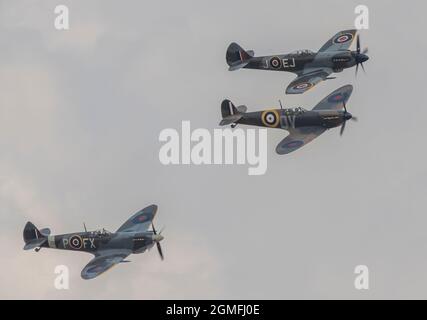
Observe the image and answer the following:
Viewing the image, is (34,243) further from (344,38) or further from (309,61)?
(344,38)

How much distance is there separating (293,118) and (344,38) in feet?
29.8

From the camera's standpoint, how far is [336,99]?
76.9m

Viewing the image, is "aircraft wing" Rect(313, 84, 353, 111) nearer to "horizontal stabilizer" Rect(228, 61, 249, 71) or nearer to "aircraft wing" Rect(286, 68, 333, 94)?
"aircraft wing" Rect(286, 68, 333, 94)

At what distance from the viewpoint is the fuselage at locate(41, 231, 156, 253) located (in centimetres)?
7088

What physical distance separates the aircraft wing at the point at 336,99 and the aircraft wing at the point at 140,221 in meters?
11.9

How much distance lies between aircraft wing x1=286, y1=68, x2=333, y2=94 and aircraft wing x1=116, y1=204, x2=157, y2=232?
1065cm

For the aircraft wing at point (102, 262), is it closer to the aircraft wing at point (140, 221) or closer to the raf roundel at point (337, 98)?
the aircraft wing at point (140, 221)

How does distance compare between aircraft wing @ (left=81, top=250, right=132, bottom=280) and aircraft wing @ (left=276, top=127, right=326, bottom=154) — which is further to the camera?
aircraft wing @ (left=276, top=127, right=326, bottom=154)

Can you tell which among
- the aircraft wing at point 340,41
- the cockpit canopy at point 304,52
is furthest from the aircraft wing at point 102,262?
the aircraft wing at point 340,41

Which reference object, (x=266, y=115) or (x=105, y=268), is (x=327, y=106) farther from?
(x=105, y=268)

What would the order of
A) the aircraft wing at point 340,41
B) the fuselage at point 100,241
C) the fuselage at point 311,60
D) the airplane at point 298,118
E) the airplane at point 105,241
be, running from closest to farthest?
the airplane at point 105,241 → the fuselage at point 100,241 → the airplane at point 298,118 → the fuselage at point 311,60 → the aircraft wing at point 340,41

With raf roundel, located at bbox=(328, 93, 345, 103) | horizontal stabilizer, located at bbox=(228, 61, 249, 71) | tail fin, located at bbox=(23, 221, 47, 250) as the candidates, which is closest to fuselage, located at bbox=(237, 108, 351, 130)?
raf roundel, located at bbox=(328, 93, 345, 103)

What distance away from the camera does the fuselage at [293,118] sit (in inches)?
2911

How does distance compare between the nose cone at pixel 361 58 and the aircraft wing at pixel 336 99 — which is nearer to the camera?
the aircraft wing at pixel 336 99
